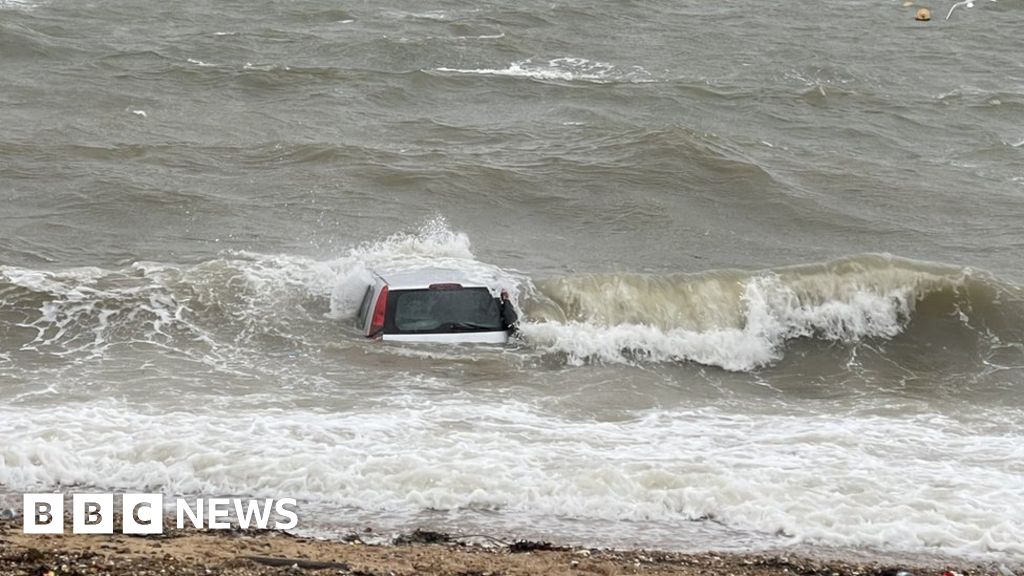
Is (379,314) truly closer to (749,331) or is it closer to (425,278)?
(425,278)

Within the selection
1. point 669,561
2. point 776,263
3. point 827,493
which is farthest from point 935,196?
point 669,561

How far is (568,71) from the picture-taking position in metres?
34.5

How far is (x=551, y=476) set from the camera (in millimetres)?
13258

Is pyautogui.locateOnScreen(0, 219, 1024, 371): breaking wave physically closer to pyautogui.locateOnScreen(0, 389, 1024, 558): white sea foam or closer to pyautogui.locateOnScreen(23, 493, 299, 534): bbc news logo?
pyautogui.locateOnScreen(0, 389, 1024, 558): white sea foam

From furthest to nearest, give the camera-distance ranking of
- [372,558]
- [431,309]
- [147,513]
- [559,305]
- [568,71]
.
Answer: [568,71] < [559,305] < [431,309] < [147,513] < [372,558]

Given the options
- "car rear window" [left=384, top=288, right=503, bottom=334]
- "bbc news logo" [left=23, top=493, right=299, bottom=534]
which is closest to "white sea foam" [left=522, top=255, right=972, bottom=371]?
"car rear window" [left=384, top=288, right=503, bottom=334]

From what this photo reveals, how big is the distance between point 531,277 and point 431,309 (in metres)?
3.24

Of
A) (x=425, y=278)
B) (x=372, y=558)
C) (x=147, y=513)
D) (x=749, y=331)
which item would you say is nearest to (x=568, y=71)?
(x=749, y=331)

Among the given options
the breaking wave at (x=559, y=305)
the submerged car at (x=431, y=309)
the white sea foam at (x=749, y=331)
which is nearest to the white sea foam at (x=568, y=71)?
the breaking wave at (x=559, y=305)

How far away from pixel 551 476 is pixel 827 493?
8.57 ft

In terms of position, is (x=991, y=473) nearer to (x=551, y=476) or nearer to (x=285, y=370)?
(x=551, y=476)

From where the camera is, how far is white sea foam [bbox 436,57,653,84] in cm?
3369

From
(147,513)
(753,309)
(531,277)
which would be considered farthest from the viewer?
(531,277)

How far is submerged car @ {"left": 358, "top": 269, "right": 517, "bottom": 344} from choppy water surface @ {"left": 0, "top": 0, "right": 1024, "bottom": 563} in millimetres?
227
